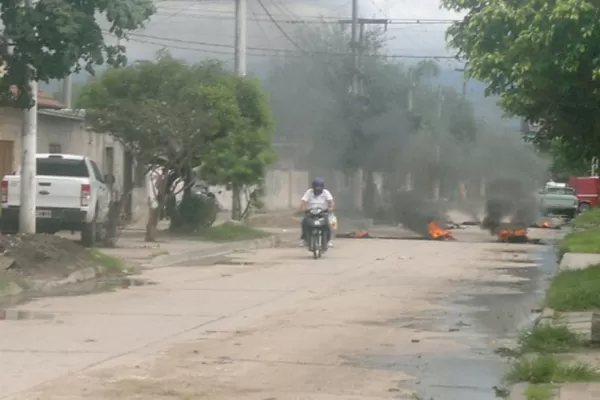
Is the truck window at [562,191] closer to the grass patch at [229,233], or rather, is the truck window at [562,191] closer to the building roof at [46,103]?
the grass patch at [229,233]

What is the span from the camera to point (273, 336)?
12.6m

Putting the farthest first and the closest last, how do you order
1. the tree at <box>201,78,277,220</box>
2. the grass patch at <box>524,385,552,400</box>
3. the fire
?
the fire
the tree at <box>201,78,277,220</box>
the grass patch at <box>524,385,552,400</box>

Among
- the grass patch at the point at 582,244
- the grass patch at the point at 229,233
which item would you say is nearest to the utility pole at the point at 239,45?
the grass patch at the point at 229,233

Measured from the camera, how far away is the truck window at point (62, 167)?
2588cm

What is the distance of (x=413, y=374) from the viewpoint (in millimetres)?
10336

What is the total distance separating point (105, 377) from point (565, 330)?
4.79 m

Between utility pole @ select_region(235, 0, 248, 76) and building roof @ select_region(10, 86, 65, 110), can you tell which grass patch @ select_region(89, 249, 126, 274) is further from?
utility pole @ select_region(235, 0, 248, 76)

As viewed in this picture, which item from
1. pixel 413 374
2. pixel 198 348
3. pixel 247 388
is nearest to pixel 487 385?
pixel 413 374

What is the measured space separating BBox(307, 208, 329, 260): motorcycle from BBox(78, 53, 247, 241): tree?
4142mm

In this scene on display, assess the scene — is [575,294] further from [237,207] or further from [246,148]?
[237,207]

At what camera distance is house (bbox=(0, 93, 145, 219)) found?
2988 cm

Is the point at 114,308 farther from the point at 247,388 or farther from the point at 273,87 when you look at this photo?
the point at 273,87

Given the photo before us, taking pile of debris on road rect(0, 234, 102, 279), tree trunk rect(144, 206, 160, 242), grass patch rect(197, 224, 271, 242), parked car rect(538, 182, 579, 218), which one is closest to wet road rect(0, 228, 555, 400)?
pile of debris on road rect(0, 234, 102, 279)

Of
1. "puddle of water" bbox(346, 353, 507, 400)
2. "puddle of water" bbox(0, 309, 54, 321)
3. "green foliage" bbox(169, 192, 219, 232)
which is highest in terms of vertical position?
"green foliage" bbox(169, 192, 219, 232)
